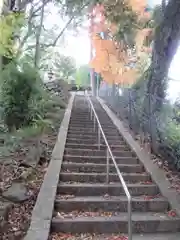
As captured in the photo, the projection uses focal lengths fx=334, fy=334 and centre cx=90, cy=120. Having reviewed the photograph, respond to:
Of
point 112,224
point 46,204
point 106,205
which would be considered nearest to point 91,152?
point 106,205

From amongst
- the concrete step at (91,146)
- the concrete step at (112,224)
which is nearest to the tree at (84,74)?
the concrete step at (91,146)

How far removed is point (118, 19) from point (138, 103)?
2910mm

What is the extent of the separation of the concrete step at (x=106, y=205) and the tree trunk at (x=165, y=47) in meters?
3.77

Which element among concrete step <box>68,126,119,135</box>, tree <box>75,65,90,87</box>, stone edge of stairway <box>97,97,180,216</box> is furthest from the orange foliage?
tree <box>75,65,90,87</box>

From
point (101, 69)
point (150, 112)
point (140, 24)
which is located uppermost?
point (140, 24)

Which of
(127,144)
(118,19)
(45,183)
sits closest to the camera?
(45,183)

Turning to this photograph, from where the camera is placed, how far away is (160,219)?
14.5ft

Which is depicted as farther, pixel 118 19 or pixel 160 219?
pixel 118 19

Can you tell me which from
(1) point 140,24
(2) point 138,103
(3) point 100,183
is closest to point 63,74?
(1) point 140,24

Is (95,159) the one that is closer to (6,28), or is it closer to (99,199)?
(99,199)

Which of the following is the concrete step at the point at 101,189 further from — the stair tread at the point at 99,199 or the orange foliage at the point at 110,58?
the orange foliage at the point at 110,58

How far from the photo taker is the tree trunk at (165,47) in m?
8.23

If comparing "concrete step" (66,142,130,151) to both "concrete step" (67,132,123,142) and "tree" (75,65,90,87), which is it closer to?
"concrete step" (67,132,123,142)

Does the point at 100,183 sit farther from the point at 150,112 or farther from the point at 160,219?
the point at 150,112
